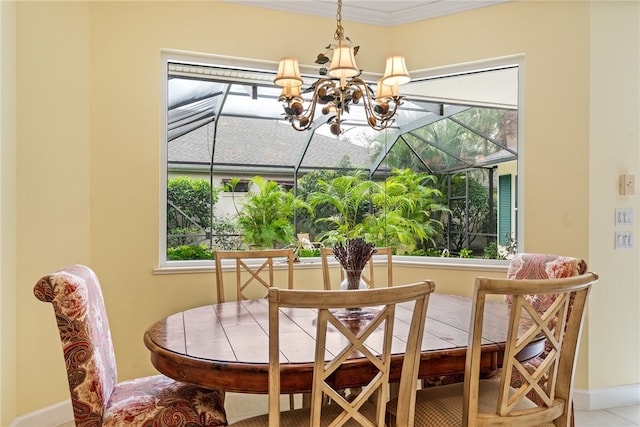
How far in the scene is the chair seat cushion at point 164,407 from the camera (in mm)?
1621

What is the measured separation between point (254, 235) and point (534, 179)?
209 cm

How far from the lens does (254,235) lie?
11.4 feet

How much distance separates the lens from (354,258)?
2.03 metres

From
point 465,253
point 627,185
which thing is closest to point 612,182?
point 627,185

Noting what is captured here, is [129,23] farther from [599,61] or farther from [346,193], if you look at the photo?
[599,61]

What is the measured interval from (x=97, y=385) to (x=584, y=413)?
2.87 metres

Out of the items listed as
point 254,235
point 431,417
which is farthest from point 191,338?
point 254,235

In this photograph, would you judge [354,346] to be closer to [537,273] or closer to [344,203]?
[537,273]

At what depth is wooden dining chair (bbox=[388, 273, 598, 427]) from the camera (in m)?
1.42

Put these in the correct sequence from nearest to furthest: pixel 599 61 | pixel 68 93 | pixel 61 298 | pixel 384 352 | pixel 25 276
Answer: pixel 384 352, pixel 61 298, pixel 25 276, pixel 68 93, pixel 599 61

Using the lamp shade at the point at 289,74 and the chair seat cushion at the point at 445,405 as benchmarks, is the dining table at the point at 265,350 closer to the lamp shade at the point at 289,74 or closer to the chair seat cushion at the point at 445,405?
the chair seat cushion at the point at 445,405

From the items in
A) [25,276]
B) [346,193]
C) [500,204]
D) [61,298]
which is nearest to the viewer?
[61,298]

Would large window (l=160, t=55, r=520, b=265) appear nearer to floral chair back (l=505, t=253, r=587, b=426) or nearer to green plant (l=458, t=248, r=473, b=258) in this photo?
green plant (l=458, t=248, r=473, b=258)

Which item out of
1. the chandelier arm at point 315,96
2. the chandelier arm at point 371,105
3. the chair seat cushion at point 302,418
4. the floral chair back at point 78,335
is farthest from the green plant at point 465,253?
the floral chair back at point 78,335
